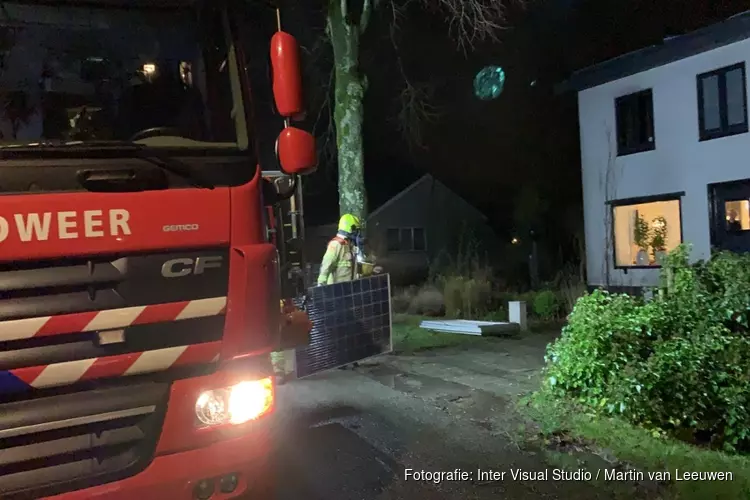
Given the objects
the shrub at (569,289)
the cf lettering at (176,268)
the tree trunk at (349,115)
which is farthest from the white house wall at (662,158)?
the cf lettering at (176,268)

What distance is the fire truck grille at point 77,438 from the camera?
314cm

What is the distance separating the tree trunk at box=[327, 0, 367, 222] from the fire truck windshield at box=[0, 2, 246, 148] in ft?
26.3

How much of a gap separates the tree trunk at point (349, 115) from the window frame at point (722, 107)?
8.66 meters

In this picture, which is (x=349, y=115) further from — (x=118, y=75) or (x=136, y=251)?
(x=136, y=251)

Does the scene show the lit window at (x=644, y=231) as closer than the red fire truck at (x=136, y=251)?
No

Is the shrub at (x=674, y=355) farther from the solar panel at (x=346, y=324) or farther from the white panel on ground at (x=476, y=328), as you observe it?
the white panel on ground at (x=476, y=328)

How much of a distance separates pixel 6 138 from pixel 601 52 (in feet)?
77.2

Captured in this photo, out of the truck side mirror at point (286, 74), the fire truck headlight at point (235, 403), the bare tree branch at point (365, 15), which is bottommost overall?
the fire truck headlight at point (235, 403)

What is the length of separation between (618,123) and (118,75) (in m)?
16.6

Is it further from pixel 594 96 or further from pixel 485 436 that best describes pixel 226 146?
→ pixel 594 96

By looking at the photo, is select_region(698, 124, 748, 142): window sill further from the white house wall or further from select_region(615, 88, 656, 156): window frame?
select_region(615, 88, 656, 156): window frame

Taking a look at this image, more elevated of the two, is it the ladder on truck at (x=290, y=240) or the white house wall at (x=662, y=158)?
the white house wall at (x=662, y=158)

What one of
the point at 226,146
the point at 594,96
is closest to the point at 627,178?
the point at 594,96

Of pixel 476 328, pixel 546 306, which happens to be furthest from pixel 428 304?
pixel 476 328
